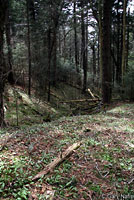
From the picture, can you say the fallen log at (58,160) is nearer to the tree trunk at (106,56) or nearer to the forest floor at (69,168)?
the forest floor at (69,168)

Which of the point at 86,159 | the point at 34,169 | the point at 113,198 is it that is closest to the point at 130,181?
the point at 113,198

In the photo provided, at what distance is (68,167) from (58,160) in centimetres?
23

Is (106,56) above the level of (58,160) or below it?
above

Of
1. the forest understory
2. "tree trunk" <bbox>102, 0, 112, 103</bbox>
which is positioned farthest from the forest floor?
"tree trunk" <bbox>102, 0, 112, 103</bbox>

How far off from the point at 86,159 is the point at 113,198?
3.25 feet

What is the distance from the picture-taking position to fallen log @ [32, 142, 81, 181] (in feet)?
8.62

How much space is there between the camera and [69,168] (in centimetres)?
285

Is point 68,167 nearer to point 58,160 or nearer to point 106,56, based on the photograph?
point 58,160

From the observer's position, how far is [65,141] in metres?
3.97

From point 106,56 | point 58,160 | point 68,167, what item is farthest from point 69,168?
point 106,56

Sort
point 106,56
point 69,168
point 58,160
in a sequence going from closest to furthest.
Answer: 1. point 69,168
2. point 58,160
3. point 106,56

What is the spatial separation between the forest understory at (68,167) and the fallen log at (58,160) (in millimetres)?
54

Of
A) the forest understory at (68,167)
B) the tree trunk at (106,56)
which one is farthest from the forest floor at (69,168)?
the tree trunk at (106,56)

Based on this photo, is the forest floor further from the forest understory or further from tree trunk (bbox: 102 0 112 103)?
tree trunk (bbox: 102 0 112 103)
